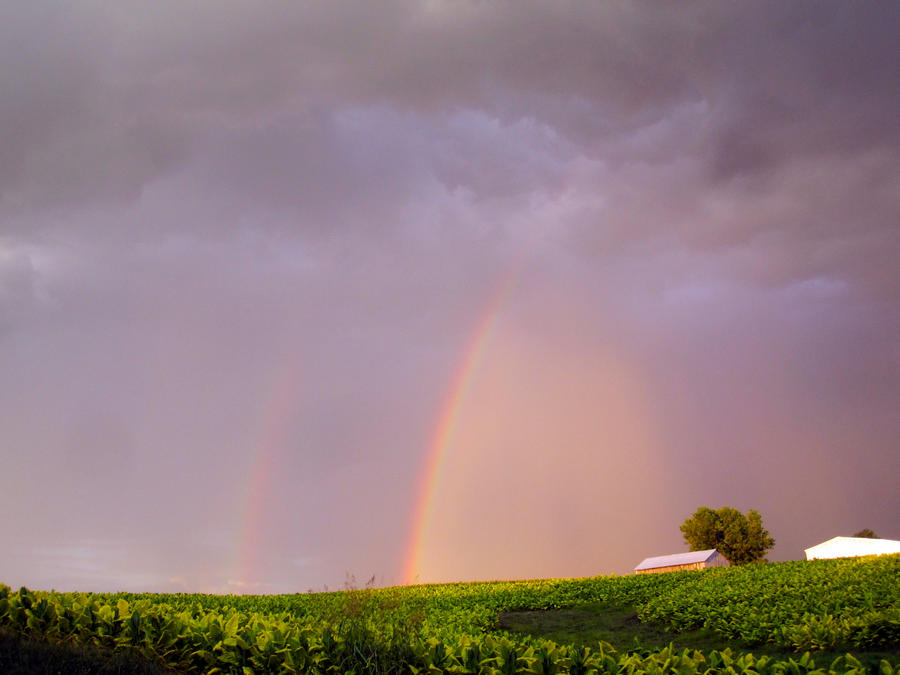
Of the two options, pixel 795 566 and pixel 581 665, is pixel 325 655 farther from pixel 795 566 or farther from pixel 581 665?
pixel 795 566

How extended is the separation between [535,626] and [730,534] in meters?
53.8

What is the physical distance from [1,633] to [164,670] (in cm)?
291

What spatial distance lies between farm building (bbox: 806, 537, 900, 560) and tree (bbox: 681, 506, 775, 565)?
557 inches

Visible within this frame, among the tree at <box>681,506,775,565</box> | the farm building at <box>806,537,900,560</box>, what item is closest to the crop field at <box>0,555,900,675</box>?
the farm building at <box>806,537,900,560</box>

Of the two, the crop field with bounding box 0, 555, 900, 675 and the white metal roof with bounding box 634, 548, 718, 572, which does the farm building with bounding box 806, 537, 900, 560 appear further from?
the crop field with bounding box 0, 555, 900, 675

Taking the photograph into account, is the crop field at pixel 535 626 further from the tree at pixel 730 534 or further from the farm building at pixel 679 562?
the tree at pixel 730 534

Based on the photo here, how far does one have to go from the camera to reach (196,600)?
77.8 feet

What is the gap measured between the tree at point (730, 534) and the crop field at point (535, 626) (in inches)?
1735

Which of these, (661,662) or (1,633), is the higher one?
(1,633)

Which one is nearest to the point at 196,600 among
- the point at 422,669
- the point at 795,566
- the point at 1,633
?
the point at 1,633

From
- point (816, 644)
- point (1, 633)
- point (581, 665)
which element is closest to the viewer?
point (581, 665)

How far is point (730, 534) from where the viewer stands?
65.4m

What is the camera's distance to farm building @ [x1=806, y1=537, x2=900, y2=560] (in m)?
44.4

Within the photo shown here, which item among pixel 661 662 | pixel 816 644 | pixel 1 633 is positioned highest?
pixel 1 633
